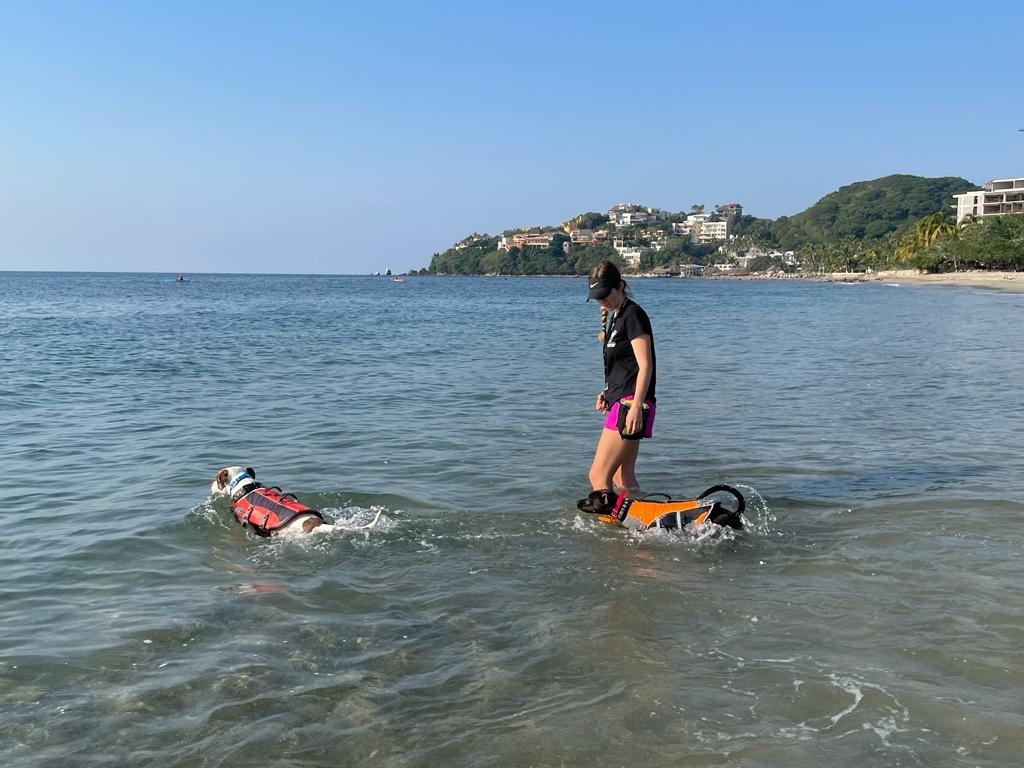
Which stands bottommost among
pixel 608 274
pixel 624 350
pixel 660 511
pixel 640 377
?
pixel 660 511

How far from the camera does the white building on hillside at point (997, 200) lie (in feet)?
579

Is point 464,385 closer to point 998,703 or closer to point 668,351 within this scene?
point 668,351

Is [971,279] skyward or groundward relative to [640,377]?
skyward

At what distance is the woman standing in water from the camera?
23.4 ft

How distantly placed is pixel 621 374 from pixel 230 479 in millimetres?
3835

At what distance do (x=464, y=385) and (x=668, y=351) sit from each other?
11181 millimetres

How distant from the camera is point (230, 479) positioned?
26.2ft

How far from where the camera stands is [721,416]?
14.0 m

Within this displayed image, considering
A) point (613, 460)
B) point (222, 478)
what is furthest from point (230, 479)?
point (613, 460)

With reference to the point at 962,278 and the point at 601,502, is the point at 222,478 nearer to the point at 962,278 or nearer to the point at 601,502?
the point at 601,502

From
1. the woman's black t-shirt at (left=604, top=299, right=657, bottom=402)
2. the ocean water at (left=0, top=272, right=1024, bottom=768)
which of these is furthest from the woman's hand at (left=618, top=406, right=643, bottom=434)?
the ocean water at (left=0, top=272, right=1024, bottom=768)

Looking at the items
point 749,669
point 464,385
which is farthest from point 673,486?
point 464,385

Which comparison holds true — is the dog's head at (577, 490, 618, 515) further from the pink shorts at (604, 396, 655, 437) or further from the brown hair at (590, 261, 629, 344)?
the brown hair at (590, 261, 629, 344)

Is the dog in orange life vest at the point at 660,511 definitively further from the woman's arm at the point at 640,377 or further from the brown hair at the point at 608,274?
the brown hair at the point at 608,274
